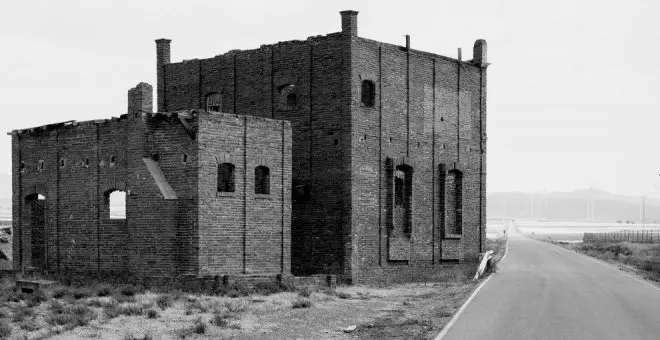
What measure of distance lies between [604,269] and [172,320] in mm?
23750

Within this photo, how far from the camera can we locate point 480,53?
3719cm

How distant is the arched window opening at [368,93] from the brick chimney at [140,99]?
27.7ft

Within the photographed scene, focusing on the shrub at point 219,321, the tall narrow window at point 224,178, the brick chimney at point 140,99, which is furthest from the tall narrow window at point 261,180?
the shrub at point 219,321

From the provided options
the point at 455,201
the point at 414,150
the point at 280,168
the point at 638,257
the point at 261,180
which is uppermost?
the point at 414,150

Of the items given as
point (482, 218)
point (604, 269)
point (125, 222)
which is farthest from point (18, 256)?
point (604, 269)

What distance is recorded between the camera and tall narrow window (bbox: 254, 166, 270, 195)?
27194mm

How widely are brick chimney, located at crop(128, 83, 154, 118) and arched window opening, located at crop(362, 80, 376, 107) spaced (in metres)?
8.44

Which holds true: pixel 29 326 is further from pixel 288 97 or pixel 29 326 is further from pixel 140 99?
pixel 288 97

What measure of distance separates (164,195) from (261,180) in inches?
143

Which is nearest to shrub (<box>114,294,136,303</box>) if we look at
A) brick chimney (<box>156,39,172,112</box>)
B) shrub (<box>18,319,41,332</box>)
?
shrub (<box>18,319,41,332</box>)

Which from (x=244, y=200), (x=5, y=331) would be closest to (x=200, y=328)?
(x=5, y=331)

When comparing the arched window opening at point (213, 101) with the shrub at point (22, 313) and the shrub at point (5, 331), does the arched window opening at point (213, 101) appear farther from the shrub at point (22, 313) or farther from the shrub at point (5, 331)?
the shrub at point (5, 331)

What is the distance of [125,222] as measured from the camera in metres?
26.6

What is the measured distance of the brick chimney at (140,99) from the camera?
87.2 feet
